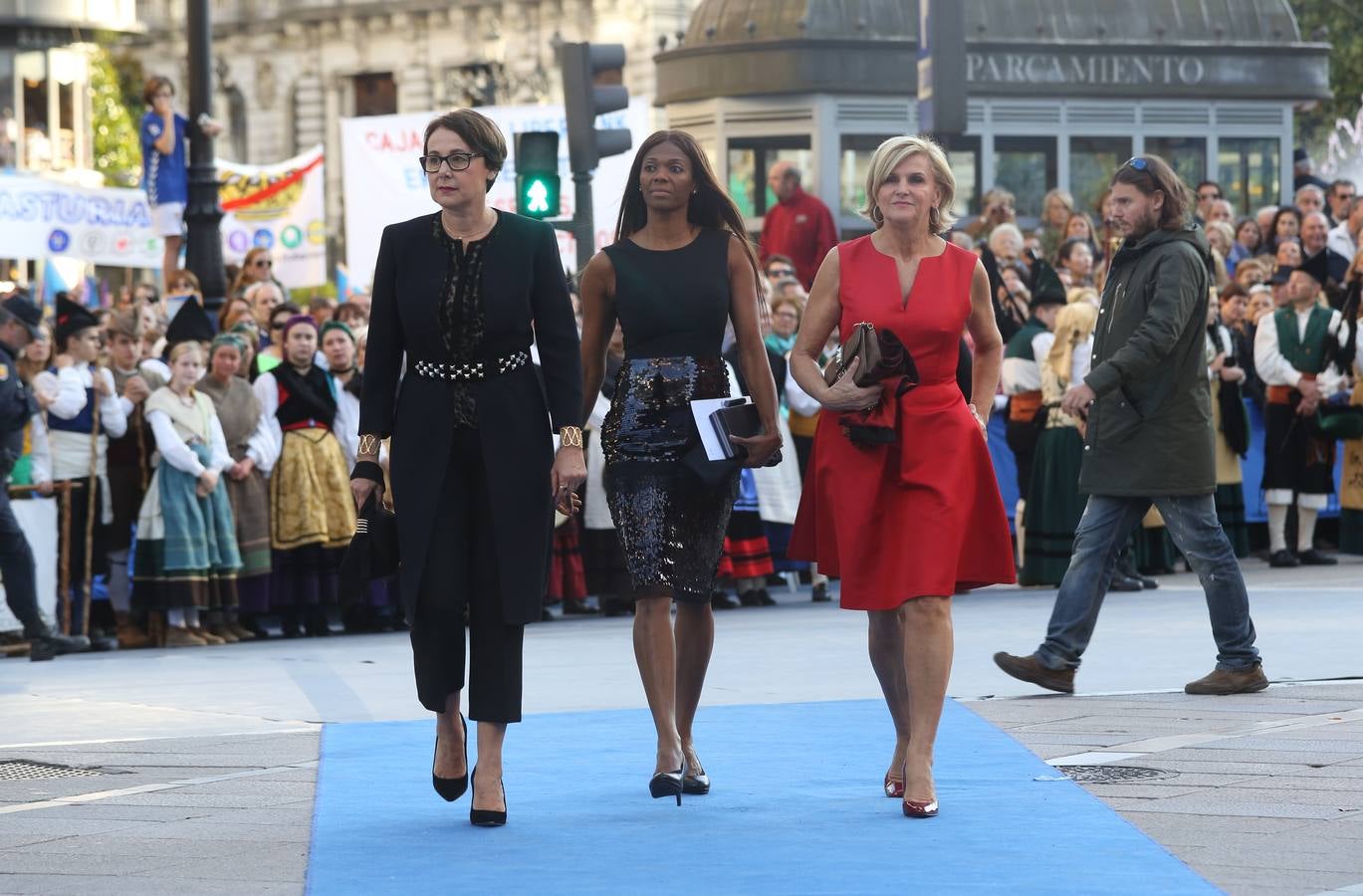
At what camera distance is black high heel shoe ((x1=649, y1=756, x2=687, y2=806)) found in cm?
730

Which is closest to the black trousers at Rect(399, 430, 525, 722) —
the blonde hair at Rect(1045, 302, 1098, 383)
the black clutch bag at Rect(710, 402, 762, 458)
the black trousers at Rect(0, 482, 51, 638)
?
the black clutch bag at Rect(710, 402, 762, 458)

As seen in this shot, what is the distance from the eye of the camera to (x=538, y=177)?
15.1 metres

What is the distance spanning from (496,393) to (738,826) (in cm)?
138

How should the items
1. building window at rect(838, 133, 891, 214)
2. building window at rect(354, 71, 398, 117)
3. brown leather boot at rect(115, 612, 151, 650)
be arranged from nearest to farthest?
brown leather boot at rect(115, 612, 151, 650) < building window at rect(838, 133, 891, 214) < building window at rect(354, 71, 398, 117)

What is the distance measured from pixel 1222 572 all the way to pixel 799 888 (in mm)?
4059

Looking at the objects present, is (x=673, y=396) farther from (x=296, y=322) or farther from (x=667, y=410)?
(x=296, y=322)

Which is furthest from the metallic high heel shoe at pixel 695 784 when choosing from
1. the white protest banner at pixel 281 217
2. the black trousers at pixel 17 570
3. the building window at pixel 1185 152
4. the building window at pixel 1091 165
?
the building window at pixel 1185 152

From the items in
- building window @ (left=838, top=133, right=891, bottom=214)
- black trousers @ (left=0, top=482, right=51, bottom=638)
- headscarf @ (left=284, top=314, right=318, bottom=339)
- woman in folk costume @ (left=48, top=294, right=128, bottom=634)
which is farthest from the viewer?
building window @ (left=838, top=133, right=891, bottom=214)

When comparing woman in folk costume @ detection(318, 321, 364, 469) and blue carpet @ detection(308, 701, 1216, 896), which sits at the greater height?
woman in folk costume @ detection(318, 321, 364, 469)

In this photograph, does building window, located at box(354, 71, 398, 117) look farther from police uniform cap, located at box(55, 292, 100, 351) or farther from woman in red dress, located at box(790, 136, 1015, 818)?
woman in red dress, located at box(790, 136, 1015, 818)

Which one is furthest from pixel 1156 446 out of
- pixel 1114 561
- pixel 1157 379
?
pixel 1114 561

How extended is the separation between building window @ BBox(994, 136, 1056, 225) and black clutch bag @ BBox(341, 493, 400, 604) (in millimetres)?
19437

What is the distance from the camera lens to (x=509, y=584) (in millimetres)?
7066

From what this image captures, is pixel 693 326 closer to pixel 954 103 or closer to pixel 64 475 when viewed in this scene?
pixel 64 475
